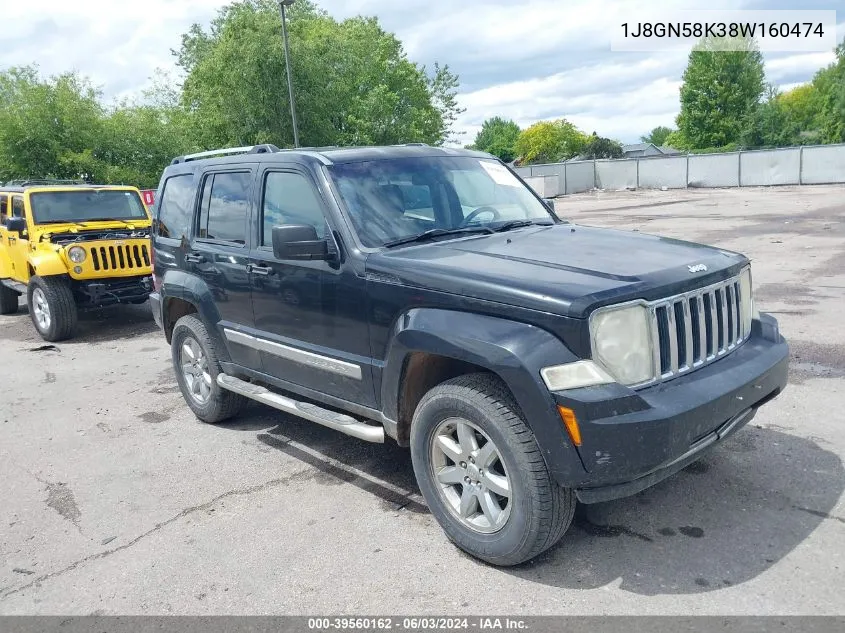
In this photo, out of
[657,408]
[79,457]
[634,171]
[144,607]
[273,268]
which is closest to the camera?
[657,408]

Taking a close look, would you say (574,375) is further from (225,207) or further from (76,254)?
(76,254)

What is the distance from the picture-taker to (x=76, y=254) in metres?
9.30

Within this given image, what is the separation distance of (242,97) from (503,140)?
373ft

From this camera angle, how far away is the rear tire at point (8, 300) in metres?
11.7

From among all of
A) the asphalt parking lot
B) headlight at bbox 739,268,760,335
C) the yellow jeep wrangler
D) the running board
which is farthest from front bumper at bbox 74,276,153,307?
headlight at bbox 739,268,760,335

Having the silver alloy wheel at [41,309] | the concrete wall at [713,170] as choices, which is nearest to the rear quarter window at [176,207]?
the silver alloy wheel at [41,309]

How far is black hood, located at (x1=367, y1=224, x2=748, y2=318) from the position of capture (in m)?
3.14

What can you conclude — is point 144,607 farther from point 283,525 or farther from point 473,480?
point 473,480

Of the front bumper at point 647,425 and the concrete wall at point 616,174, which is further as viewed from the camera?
the concrete wall at point 616,174

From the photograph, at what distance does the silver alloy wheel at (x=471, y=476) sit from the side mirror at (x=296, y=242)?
4.04 ft

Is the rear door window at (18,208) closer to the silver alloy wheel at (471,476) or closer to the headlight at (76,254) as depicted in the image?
the headlight at (76,254)

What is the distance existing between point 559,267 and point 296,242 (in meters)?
1.43

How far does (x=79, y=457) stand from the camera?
5270 millimetres

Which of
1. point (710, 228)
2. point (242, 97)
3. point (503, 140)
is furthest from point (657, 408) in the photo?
point (503, 140)
